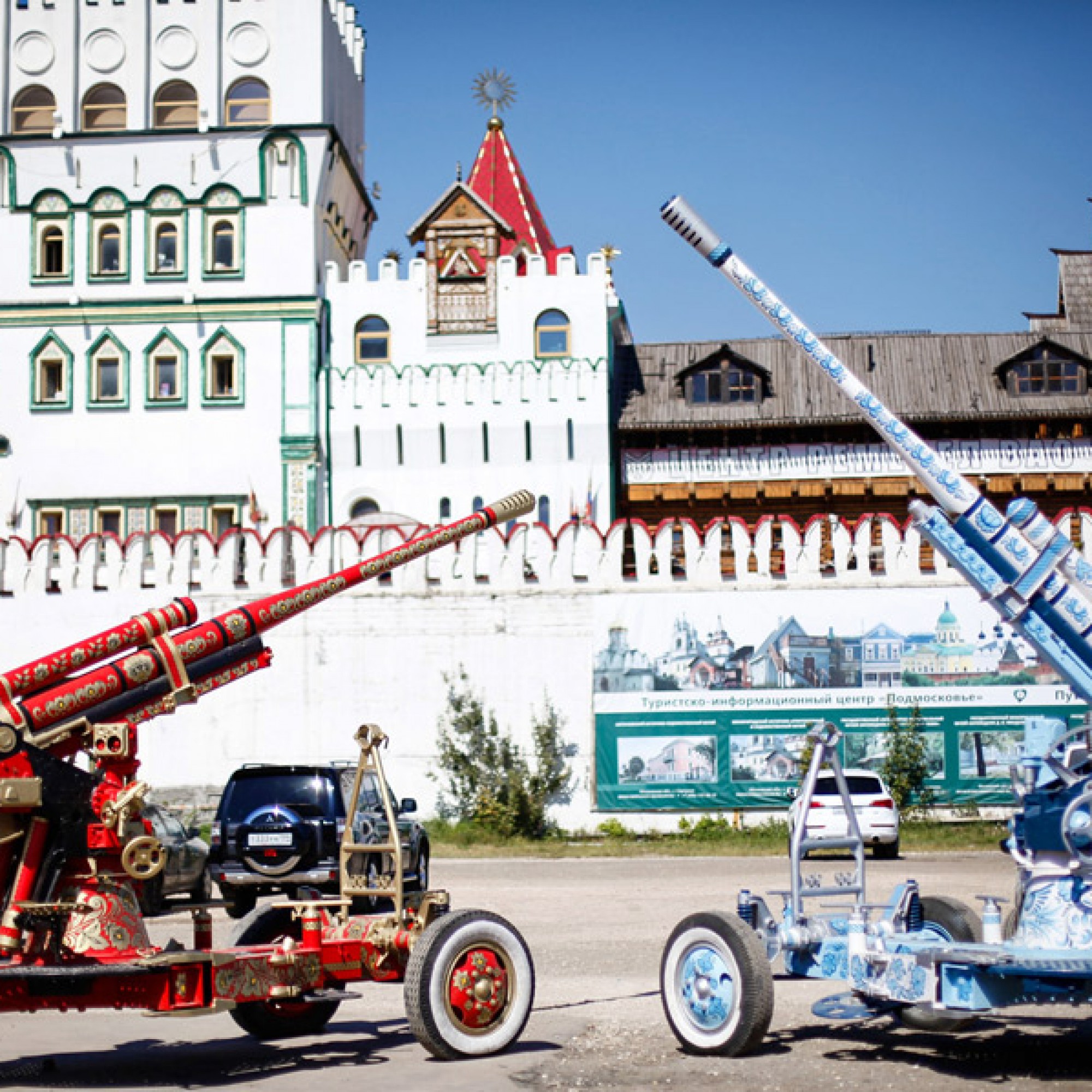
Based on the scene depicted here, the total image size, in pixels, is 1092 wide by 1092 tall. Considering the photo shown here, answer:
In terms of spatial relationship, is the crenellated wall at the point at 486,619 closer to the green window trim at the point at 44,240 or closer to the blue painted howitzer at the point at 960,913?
the green window trim at the point at 44,240

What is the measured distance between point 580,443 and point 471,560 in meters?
9.72

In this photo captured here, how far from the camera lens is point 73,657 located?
31.3ft

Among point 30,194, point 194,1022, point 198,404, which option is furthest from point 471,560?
point 194,1022

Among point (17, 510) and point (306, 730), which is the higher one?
point (17, 510)

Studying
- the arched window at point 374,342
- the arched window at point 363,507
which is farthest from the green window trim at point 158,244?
the arched window at point 363,507

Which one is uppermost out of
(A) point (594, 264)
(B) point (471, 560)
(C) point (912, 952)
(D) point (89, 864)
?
(A) point (594, 264)

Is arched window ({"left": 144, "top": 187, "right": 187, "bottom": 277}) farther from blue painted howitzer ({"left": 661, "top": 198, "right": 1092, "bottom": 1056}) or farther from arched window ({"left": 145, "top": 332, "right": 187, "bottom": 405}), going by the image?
blue painted howitzer ({"left": 661, "top": 198, "right": 1092, "bottom": 1056})

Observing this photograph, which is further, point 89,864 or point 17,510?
point 17,510

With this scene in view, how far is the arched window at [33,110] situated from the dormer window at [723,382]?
18.1 m

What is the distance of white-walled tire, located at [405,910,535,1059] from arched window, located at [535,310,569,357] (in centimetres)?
3535

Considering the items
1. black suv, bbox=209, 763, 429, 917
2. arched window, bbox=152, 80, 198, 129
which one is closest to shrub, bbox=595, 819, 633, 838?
black suv, bbox=209, 763, 429, 917

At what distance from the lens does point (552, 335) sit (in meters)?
45.0

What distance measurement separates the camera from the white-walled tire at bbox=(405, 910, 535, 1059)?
32.2ft

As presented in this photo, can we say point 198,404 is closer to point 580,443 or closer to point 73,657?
point 580,443
